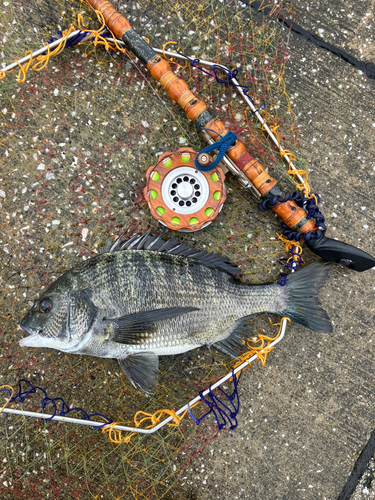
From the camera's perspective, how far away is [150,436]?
2506mm

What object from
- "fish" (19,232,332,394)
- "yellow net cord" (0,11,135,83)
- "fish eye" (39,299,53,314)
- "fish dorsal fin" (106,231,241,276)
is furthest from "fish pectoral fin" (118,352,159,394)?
"yellow net cord" (0,11,135,83)

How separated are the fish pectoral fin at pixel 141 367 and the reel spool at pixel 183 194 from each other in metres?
0.88

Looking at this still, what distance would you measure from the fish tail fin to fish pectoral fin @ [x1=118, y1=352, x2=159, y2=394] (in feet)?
3.08

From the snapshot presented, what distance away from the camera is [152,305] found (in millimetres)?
2232

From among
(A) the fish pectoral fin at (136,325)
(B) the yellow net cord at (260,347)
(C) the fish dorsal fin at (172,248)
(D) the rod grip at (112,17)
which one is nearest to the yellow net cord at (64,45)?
(D) the rod grip at (112,17)

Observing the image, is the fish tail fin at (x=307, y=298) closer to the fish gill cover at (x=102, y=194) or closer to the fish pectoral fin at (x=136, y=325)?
the fish gill cover at (x=102, y=194)

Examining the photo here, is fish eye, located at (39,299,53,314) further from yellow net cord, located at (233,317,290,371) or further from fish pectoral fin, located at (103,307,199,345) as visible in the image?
yellow net cord, located at (233,317,290,371)

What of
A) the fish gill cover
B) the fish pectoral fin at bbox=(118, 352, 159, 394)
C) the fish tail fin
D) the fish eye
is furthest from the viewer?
the fish gill cover

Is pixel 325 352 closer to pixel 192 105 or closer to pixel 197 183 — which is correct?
pixel 197 183

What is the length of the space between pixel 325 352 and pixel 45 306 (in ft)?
6.71

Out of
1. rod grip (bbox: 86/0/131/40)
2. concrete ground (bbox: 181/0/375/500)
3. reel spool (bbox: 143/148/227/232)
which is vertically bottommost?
concrete ground (bbox: 181/0/375/500)

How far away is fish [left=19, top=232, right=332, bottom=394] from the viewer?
7.12 feet

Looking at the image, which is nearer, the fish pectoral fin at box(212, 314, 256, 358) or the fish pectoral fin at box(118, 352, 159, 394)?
the fish pectoral fin at box(118, 352, 159, 394)

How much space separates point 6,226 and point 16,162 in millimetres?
484
